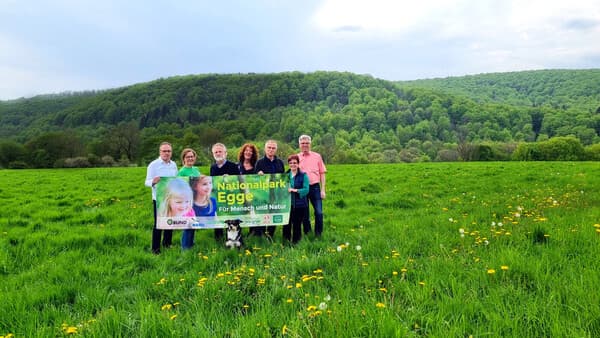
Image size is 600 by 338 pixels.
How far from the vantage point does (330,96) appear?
432 feet

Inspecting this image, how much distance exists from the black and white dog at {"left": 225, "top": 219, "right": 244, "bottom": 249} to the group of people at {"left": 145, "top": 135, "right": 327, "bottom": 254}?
59 cm

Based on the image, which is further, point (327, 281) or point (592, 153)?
point (592, 153)

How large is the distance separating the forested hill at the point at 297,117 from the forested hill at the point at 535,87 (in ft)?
3.30

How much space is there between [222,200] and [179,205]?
0.89m

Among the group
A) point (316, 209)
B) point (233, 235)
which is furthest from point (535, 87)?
point (233, 235)

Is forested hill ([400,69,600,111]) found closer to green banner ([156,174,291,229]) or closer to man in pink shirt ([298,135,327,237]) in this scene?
man in pink shirt ([298,135,327,237])

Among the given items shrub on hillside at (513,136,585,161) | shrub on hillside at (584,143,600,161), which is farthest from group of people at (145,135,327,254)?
shrub on hillside at (584,143,600,161)

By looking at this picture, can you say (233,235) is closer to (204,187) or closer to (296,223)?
(204,187)

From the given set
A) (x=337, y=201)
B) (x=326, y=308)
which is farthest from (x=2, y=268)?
(x=337, y=201)

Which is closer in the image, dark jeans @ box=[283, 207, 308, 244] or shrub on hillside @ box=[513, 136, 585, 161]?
dark jeans @ box=[283, 207, 308, 244]

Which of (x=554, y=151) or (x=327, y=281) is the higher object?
(x=554, y=151)

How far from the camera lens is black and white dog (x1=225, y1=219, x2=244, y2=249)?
683 cm

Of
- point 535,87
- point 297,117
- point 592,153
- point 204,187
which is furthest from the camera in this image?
point 535,87

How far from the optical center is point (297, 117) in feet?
379
